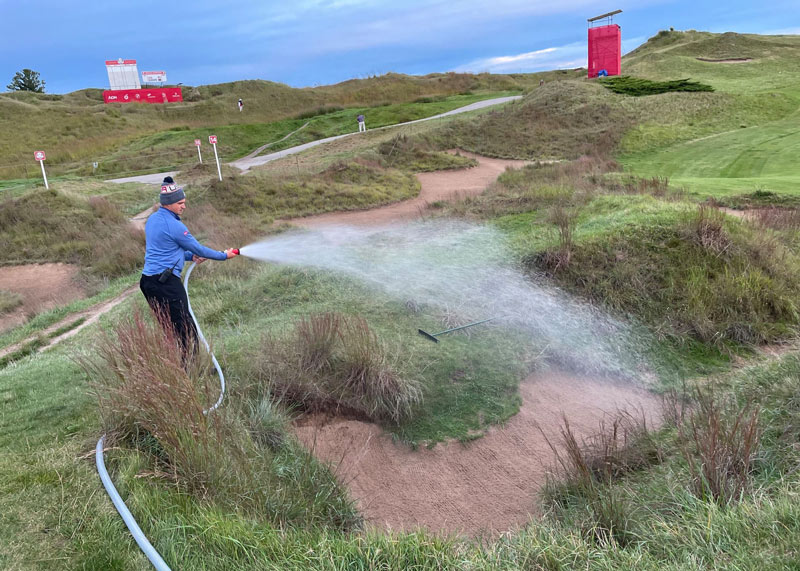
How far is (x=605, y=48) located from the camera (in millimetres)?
30781

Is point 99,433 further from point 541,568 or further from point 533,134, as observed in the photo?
point 533,134

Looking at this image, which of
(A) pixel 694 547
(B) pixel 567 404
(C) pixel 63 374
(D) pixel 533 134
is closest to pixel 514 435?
(B) pixel 567 404

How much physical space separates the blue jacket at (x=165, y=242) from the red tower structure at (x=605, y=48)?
3187cm

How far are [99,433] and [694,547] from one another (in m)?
3.46

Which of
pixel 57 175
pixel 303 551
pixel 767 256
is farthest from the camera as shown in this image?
pixel 57 175

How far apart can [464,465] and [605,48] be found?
3292 cm

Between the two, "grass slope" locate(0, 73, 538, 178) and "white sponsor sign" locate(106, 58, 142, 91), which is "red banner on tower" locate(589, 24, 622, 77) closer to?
"grass slope" locate(0, 73, 538, 178)

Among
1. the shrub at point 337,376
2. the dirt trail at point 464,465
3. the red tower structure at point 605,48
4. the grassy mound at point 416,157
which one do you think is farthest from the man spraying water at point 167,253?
the red tower structure at point 605,48

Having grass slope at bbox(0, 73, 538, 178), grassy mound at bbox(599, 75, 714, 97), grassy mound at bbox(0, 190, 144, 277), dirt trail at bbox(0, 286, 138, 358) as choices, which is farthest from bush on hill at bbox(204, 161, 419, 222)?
grassy mound at bbox(599, 75, 714, 97)

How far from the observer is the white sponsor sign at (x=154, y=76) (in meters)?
54.2

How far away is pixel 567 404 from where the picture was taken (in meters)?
4.89

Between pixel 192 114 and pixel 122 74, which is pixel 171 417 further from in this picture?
pixel 122 74

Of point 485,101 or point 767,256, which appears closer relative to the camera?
point 767,256

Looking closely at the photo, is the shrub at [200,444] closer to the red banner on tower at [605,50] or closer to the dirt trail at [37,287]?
the dirt trail at [37,287]
